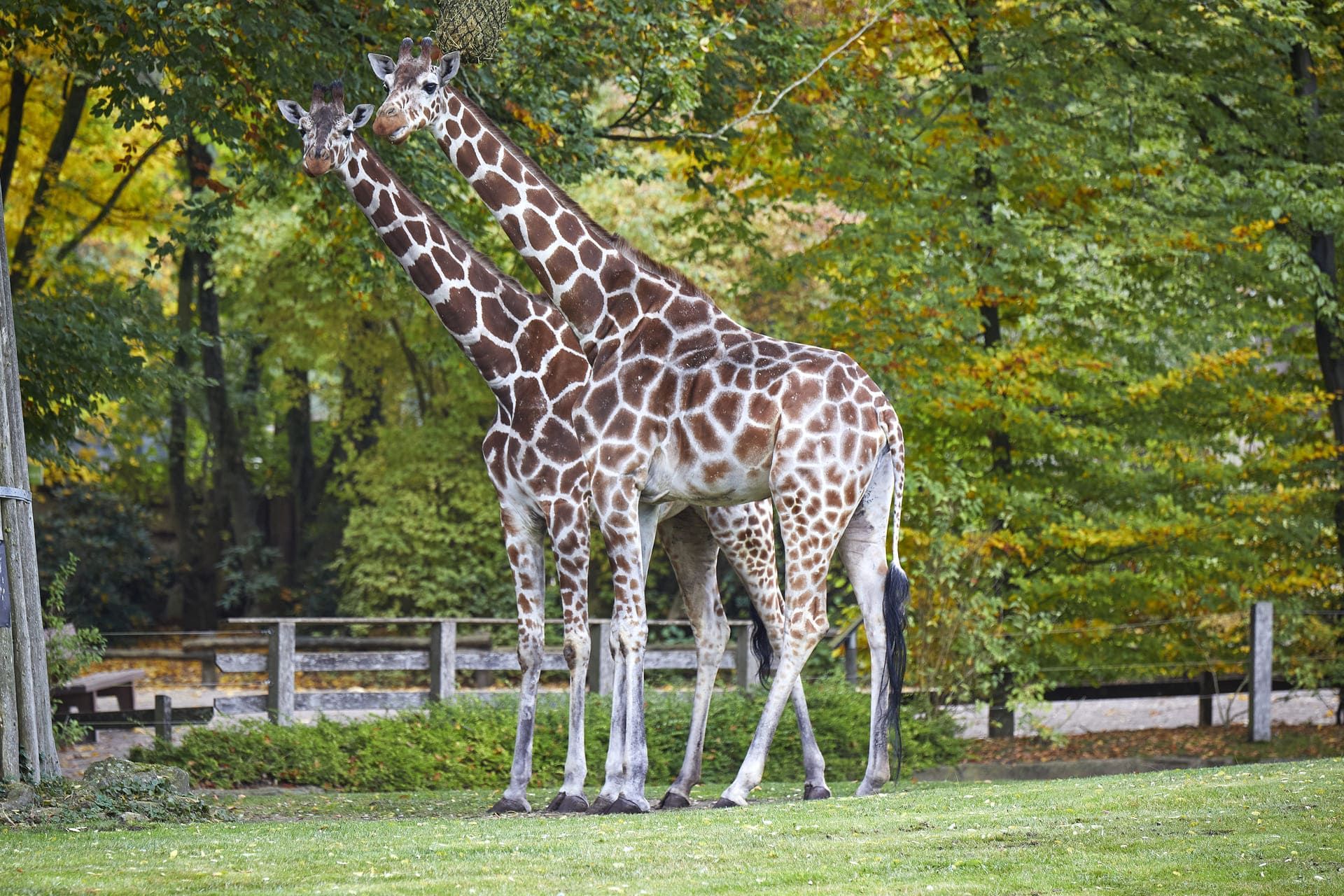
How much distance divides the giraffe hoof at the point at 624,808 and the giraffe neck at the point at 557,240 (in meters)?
2.78

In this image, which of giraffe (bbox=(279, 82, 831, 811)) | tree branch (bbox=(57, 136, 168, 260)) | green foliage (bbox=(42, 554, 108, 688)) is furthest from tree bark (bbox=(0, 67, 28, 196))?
giraffe (bbox=(279, 82, 831, 811))

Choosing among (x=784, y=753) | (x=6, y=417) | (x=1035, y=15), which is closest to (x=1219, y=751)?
(x=784, y=753)

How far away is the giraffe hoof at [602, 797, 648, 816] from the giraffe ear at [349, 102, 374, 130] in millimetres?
4640

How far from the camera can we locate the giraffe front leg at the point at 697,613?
31.2 ft

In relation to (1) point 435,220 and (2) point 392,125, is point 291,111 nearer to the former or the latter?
(2) point 392,125

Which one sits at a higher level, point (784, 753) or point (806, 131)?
point (806, 131)

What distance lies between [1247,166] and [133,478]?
22.3 meters

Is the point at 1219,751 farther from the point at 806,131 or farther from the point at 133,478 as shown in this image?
the point at 133,478

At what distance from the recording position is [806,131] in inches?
604

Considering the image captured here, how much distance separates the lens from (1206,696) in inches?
693

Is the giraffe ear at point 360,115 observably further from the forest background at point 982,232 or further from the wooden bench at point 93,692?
the wooden bench at point 93,692

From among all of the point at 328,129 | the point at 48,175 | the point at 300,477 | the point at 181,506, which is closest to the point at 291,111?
the point at 328,129

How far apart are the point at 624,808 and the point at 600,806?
17 cm

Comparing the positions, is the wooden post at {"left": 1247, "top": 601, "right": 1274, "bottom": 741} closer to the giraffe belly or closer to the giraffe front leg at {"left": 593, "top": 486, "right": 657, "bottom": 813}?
the giraffe belly
